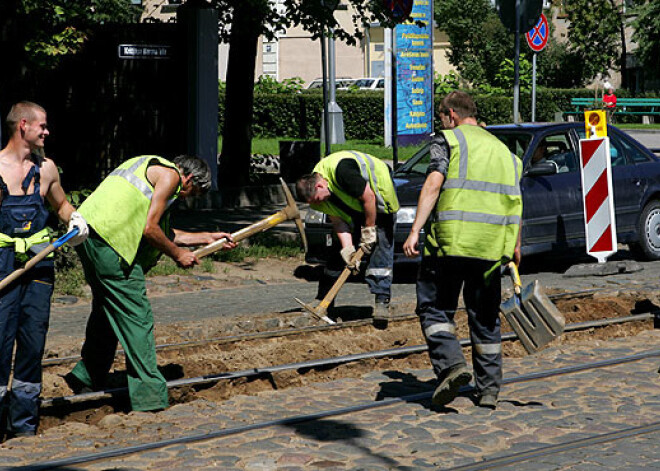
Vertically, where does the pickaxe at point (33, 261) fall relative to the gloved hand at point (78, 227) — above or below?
below

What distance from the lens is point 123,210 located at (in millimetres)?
6680

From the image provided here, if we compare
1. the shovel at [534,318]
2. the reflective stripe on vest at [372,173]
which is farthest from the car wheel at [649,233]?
the shovel at [534,318]

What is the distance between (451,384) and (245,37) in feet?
42.4

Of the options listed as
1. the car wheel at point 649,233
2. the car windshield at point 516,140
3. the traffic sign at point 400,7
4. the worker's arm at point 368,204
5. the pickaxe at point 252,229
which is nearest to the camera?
the pickaxe at point 252,229

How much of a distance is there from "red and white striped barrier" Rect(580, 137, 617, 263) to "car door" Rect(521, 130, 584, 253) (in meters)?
0.27

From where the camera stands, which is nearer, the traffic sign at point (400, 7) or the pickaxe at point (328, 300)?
the pickaxe at point (328, 300)

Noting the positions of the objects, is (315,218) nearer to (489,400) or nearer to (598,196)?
(598,196)

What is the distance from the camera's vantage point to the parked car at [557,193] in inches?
501

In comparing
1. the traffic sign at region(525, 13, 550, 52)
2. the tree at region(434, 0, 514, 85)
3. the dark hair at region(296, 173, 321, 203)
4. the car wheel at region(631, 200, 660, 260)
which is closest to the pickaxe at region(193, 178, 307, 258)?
the dark hair at region(296, 173, 321, 203)

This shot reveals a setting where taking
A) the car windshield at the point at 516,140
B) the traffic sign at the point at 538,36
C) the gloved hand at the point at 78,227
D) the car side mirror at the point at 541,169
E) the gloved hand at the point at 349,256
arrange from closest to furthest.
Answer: the gloved hand at the point at 78,227
the gloved hand at the point at 349,256
the car side mirror at the point at 541,169
the car windshield at the point at 516,140
the traffic sign at the point at 538,36

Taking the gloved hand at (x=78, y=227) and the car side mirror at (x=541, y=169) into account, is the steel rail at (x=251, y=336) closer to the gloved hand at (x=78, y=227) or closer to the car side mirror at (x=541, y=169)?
the gloved hand at (x=78, y=227)

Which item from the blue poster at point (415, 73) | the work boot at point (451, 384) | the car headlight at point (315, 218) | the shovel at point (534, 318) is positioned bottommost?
the work boot at point (451, 384)

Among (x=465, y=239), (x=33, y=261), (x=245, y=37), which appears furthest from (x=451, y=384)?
(x=245, y=37)

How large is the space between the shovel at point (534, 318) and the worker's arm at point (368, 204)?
2216mm
